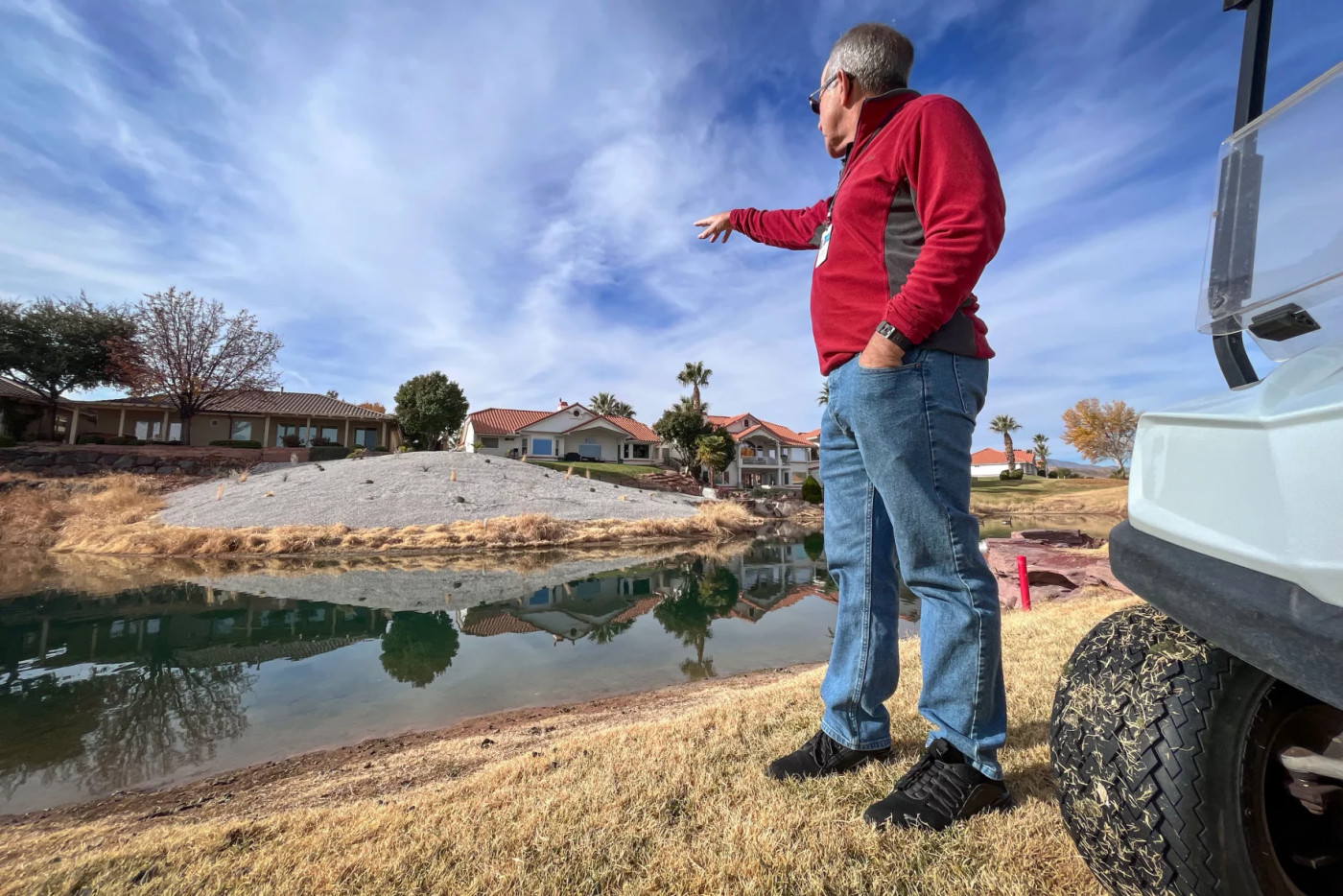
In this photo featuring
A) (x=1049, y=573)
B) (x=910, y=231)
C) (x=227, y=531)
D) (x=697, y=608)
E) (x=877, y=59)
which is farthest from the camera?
(x=227, y=531)

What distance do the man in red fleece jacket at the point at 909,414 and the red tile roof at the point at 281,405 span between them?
42.0 meters

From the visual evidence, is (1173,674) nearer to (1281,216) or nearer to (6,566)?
(1281,216)

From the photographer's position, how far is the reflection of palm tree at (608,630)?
8.28m

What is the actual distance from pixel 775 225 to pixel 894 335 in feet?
4.08

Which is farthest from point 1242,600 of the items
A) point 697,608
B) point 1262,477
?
point 697,608

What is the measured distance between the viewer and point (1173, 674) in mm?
999

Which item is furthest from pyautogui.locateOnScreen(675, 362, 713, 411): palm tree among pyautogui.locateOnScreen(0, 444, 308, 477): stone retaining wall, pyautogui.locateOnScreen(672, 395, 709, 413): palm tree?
pyautogui.locateOnScreen(0, 444, 308, 477): stone retaining wall

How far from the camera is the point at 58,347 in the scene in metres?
28.6

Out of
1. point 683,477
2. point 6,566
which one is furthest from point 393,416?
point 6,566

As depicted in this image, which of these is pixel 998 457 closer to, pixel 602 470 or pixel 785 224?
pixel 602 470

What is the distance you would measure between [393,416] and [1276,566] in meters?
43.2

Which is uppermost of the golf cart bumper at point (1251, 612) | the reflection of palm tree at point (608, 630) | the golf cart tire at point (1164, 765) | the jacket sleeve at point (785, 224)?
the jacket sleeve at point (785, 224)

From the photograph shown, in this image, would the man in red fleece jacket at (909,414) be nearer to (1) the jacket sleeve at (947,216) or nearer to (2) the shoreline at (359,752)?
(1) the jacket sleeve at (947,216)

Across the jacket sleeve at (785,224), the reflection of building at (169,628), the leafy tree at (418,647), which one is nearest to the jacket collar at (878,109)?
the jacket sleeve at (785,224)
